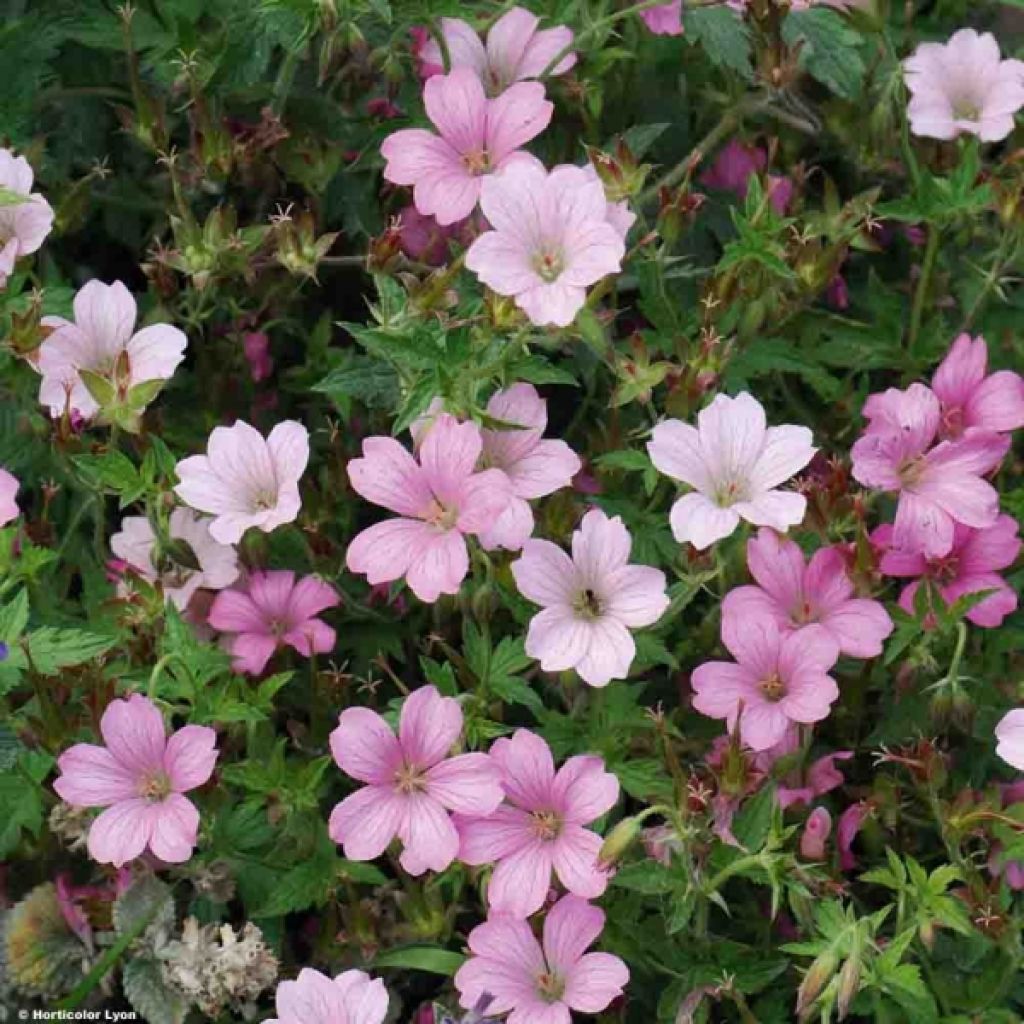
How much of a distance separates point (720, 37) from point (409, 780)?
0.75 metres

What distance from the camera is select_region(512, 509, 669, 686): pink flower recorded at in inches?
56.1

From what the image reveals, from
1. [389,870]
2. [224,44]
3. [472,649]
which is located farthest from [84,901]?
[224,44]

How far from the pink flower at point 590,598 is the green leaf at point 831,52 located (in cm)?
56

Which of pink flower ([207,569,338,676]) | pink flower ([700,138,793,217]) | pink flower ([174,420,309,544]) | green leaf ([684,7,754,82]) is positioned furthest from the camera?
pink flower ([700,138,793,217])

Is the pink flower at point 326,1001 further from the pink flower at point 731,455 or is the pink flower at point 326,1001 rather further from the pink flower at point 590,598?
the pink flower at point 731,455

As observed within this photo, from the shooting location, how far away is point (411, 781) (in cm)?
142

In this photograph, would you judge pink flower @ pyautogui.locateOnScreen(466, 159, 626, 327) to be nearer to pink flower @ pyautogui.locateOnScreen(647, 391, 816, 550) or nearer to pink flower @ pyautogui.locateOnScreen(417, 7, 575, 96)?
pink flower @ pyautogui.locateOnScreen(647, 391, 816, 550)

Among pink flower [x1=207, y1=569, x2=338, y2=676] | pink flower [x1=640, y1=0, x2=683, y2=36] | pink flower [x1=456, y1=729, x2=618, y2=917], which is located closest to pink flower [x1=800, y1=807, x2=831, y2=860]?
pink flower [x1=456, y1=729, x2=618, y2=917]

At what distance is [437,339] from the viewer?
4.82ft

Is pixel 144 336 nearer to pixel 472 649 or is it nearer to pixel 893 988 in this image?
pixel 472 649

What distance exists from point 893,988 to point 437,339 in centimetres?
60

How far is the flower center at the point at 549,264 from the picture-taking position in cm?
145

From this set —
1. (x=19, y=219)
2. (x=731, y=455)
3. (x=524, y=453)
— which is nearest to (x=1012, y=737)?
(x=731, y=455)

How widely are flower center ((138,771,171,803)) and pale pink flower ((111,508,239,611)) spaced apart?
21 centimetres
